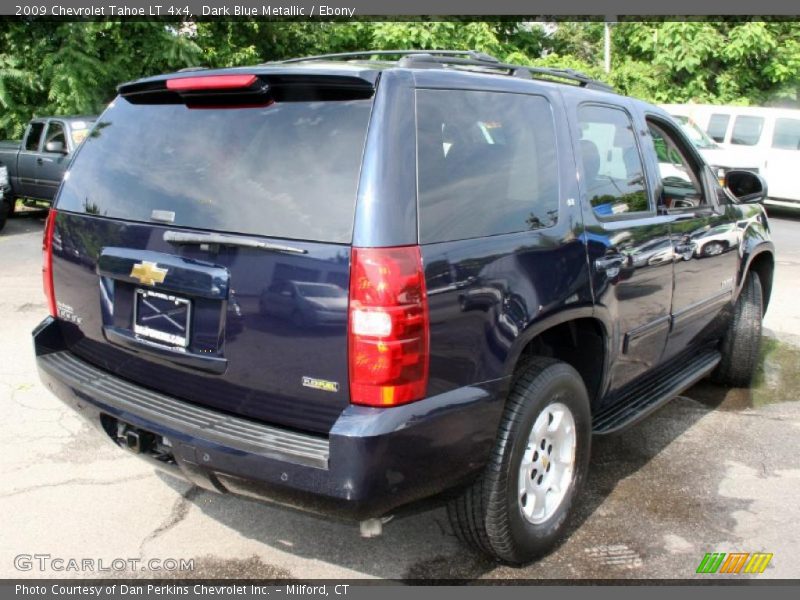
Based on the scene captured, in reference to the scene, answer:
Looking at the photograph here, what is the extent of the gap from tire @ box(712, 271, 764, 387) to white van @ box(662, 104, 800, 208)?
979cm

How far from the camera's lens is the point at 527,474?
3.06 meters

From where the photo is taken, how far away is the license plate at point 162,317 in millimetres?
2766

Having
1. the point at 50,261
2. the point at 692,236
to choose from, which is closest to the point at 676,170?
the point at 692,236

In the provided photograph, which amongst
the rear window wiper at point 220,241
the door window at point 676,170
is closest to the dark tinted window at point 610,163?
the door window at point 676,170

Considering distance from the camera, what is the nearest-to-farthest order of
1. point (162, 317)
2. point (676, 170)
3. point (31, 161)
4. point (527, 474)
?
point (162, 317)
point (527, 474)
point (676, 170)
point (31, 161)

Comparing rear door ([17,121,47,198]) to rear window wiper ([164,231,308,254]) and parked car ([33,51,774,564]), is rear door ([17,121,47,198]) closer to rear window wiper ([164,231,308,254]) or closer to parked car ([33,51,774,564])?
parked car ([33,51,774,564])

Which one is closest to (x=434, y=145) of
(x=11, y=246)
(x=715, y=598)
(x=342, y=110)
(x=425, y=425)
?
(x=342, y=110)

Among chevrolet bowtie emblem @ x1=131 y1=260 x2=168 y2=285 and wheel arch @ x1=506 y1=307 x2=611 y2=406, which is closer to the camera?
chevrolet bowtie emblem @ x1=131 y1=260 x2=168 y2=285

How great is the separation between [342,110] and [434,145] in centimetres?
34

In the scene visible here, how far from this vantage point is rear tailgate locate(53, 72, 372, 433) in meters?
2.50

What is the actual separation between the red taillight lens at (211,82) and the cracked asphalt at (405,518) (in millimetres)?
1657

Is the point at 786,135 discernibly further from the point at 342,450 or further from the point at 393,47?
the point at 342,450

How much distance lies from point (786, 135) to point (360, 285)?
1447 centimetres

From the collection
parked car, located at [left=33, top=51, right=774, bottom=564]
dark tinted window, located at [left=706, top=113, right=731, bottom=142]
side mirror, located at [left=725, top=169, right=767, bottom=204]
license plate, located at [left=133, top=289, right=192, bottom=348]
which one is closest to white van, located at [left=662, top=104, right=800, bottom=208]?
dark tinted window, located at [left=706, top=113, right=731, bottom=142]
